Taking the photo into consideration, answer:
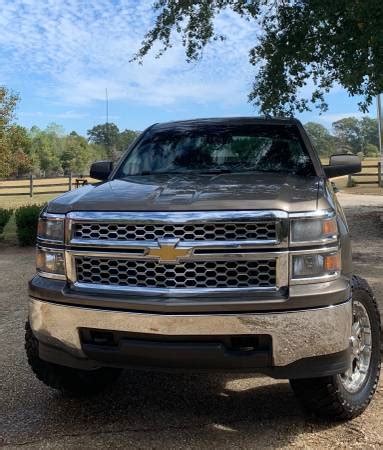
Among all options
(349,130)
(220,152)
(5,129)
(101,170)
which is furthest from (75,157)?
(220,152)

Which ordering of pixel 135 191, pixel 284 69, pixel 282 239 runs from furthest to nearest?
pixel 284 69 → pixel 135 191 → pixel 282 239

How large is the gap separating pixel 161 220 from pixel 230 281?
0.46m

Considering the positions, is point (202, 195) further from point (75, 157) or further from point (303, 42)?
point (75, 157)

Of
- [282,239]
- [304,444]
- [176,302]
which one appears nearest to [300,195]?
[282,239]

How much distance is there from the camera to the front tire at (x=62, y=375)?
11.8ft

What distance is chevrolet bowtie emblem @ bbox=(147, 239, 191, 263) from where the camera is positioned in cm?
287

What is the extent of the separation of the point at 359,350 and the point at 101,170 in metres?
2.44

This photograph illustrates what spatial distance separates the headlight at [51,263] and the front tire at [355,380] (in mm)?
1422

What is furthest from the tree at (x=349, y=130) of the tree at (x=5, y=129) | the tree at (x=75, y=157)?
the tree at (x=5, y=129)

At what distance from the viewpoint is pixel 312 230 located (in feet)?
9.46

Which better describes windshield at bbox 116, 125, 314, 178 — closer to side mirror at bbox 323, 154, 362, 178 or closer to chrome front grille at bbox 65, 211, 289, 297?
side mirror at bbox 323, 154, 362, 178

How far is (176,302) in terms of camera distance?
2855mm

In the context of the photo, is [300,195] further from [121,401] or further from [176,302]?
[121,401]

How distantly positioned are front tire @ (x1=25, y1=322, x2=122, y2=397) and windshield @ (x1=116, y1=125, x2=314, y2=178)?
144 centimetres
